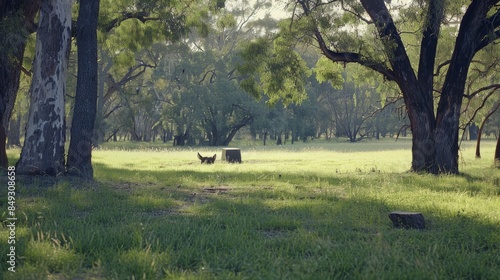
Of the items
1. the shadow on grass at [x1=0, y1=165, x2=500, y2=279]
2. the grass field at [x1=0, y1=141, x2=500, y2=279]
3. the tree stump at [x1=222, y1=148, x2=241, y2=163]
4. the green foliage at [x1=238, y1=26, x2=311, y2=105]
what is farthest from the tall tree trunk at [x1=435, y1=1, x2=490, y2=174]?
the tree stump at [x1=222, y1=148, x2=241, y2=163]

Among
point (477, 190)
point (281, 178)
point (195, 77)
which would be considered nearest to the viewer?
point (477, 190)

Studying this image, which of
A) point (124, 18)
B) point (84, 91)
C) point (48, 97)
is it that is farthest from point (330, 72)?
point (48, 97)

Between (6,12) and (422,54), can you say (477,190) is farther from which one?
(6,12)

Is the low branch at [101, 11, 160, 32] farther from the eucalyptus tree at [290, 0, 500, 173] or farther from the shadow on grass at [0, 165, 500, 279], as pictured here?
the shadow on grass at [0, 165, 500, 279]

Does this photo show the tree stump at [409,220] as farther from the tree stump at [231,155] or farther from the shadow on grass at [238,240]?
the tree stump at [231,155]

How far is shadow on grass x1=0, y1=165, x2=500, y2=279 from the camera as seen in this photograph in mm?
4742

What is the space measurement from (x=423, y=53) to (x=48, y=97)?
11448mm

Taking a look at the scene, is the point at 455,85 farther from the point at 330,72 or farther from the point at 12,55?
the point at 12,55

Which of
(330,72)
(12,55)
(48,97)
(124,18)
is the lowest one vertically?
(48,97)

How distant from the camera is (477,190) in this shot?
39.0 ft

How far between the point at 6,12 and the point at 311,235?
11.7 metres

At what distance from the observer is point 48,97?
12.3 metres

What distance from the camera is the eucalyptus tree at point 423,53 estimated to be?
15328mm

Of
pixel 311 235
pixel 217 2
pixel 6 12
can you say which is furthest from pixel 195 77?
pixel 311 235
